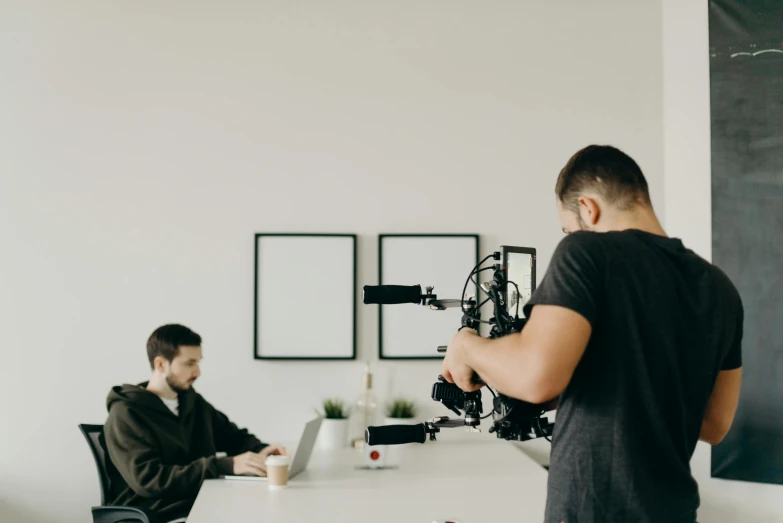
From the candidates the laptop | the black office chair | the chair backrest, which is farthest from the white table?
the chair backrest

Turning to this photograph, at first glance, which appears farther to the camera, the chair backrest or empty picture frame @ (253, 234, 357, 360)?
empty picture frame @ (253, 234, 357, 360)

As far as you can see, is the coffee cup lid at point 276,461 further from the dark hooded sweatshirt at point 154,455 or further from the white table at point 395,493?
the dark hooded sweatshirt at point 154,455

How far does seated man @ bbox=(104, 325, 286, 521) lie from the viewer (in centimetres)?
279

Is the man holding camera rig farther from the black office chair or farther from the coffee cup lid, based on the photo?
the black office chair

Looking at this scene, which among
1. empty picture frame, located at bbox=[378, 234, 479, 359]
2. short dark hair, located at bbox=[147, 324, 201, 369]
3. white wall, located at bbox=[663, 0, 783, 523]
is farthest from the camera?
empty picture frame, located at bbox=[378, 234, 479, 359]

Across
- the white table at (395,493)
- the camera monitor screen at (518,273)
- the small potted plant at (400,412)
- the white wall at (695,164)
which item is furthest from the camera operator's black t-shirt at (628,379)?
the small potted plant at (400,412)

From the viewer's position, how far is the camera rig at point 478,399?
1568 millimetres

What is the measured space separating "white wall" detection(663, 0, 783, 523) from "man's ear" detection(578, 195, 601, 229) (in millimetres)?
2048

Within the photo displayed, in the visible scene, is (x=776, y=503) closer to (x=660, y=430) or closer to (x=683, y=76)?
(x=683, y=76)

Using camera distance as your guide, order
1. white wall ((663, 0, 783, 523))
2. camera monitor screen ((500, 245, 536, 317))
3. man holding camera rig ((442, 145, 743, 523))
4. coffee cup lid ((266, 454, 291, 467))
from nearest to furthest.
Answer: man holding camera rig ((442, 145, 743, 523)), camera monitor screen ((500, 245, 536, 317)), coffee cup lid ((266, 454, 291, 467)), white wall ((663, 0, 783, 523))

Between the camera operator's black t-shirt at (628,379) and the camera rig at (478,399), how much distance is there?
0.43 feet

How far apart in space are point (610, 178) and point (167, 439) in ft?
6.97

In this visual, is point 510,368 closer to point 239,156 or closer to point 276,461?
point 276,461

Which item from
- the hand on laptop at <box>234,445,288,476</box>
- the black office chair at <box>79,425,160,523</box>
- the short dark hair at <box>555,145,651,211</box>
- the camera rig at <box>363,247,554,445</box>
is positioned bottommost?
the black office chair at <box>79,425,160,523</box>
